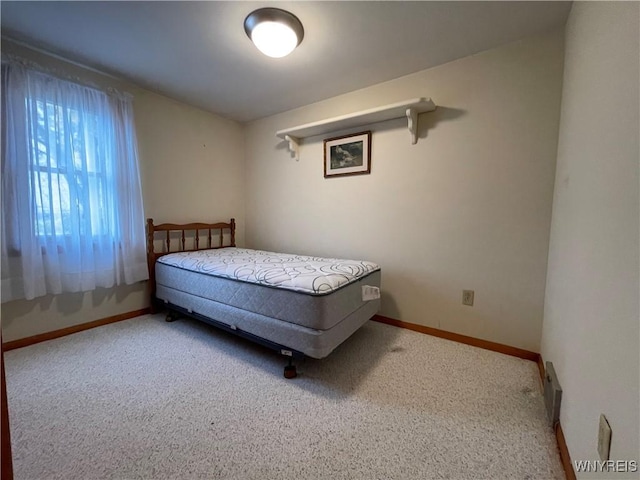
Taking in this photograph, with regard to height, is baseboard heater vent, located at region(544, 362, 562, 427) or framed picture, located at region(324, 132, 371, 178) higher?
framed picture, located at region(324, 132, 371, 178)

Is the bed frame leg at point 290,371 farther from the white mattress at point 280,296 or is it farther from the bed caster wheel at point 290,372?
the white mattress at point 280,296

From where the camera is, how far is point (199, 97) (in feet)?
8.55

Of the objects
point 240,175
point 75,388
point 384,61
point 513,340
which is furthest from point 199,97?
point 513,340

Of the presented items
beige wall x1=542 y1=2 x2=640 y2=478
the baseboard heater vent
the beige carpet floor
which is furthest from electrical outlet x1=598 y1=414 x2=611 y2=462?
the baseboard heater vent

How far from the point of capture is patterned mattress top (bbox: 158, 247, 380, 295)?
1536 millimetres

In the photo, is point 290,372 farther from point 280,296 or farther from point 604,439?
point 604,439

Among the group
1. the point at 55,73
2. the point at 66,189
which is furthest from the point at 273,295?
the point at 55,73

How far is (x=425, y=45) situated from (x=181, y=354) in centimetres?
279

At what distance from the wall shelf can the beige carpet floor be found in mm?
1813

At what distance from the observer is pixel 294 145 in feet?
9.07

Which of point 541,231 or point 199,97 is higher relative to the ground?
point 199,97

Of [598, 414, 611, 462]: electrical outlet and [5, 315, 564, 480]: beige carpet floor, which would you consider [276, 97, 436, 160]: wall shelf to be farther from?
[598, 414, 611, 462]: electrical outlet

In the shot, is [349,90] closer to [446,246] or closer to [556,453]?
[446,246]

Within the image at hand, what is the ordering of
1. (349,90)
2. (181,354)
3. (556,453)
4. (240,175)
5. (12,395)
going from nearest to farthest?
1. (556,453)
2. (12,395)
3. (181,354)
4. (349,90)
5. (240,175)
